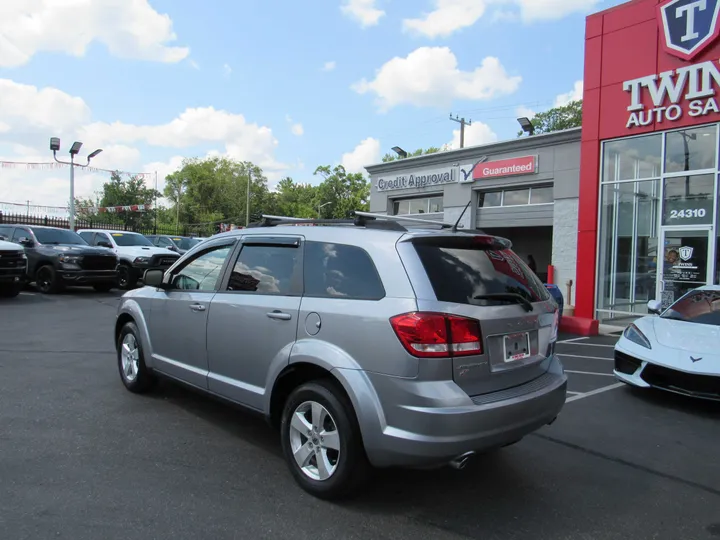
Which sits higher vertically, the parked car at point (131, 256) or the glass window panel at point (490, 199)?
the glass window panel at point (490, 199)

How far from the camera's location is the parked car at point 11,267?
1180 centimetres

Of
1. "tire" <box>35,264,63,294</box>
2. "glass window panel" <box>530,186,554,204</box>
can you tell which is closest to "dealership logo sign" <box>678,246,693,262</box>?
"glass window panel" <box>530,186,554,204</box>

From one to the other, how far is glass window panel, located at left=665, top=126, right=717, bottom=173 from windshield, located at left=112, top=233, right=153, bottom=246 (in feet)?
49.2

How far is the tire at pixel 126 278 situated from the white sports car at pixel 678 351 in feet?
45.0

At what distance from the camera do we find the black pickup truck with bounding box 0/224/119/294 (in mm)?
13414

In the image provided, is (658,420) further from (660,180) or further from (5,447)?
(660,180)

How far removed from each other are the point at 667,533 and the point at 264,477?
246cm

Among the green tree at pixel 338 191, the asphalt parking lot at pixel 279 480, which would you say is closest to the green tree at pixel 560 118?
the green tree at pixel 338 191

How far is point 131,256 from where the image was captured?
50.8ft

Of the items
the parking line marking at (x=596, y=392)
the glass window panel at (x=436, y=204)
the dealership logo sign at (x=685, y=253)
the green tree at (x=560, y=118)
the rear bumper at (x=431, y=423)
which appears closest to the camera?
the rear bumper at (x=431, y=423)

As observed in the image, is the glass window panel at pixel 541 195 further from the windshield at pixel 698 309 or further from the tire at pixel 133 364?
the tire at pixel 133 364

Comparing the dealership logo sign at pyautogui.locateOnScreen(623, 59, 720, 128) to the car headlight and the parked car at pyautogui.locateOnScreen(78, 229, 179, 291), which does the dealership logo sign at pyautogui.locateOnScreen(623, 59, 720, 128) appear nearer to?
the car headlight

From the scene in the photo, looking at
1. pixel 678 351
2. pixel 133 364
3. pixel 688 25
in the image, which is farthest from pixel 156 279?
pixel 688 25

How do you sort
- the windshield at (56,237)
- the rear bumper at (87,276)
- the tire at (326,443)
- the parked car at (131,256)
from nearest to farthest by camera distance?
the tire at (326,443) < the rear bumper at (87,276) < the windshield at (56,237) < the parked car at (131,256)
